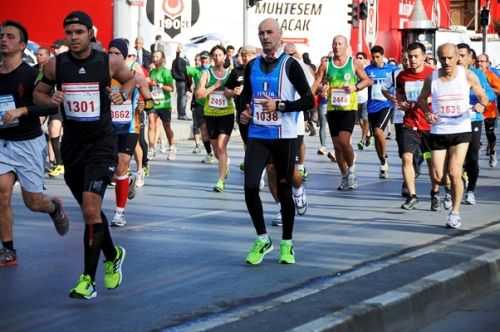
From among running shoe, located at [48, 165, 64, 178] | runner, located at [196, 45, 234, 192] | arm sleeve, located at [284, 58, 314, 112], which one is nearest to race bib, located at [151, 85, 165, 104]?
running shoe, located at [48, 165, 64, 178]

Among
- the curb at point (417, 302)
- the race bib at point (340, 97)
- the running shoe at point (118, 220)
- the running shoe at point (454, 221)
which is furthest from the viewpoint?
the race bib at point (340, 97)

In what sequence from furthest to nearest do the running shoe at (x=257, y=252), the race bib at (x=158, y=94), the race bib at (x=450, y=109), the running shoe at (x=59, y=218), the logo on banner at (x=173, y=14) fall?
the logo on banner at (x=173, y=14) < the race bib at (x=158, y=94) < the race bib at (x=450, y=109) < the running shoe at (x=59, y=218) < the running shoe at (x=257, y=252)

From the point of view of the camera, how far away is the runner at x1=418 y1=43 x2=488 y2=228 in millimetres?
11781

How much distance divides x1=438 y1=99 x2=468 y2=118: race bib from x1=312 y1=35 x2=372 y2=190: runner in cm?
302

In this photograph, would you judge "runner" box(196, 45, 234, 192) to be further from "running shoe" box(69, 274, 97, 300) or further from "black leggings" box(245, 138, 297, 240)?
"running shoe" box(69, 274, 97, 300)

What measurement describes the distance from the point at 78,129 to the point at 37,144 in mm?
1186

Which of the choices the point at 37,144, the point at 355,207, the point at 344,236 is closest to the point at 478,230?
the point at 344,236

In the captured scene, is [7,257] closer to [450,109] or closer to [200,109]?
[450,109]

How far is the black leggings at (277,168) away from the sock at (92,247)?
1646mm

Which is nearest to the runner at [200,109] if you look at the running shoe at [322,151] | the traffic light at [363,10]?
the running shoe at [322,151]

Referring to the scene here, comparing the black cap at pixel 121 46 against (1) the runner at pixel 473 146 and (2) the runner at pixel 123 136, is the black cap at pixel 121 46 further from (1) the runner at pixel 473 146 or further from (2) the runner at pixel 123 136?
(1) the runner at pixel 473 146

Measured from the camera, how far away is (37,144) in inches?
360

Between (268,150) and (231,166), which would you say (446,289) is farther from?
(231,166)

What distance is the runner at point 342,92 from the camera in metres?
15.0
